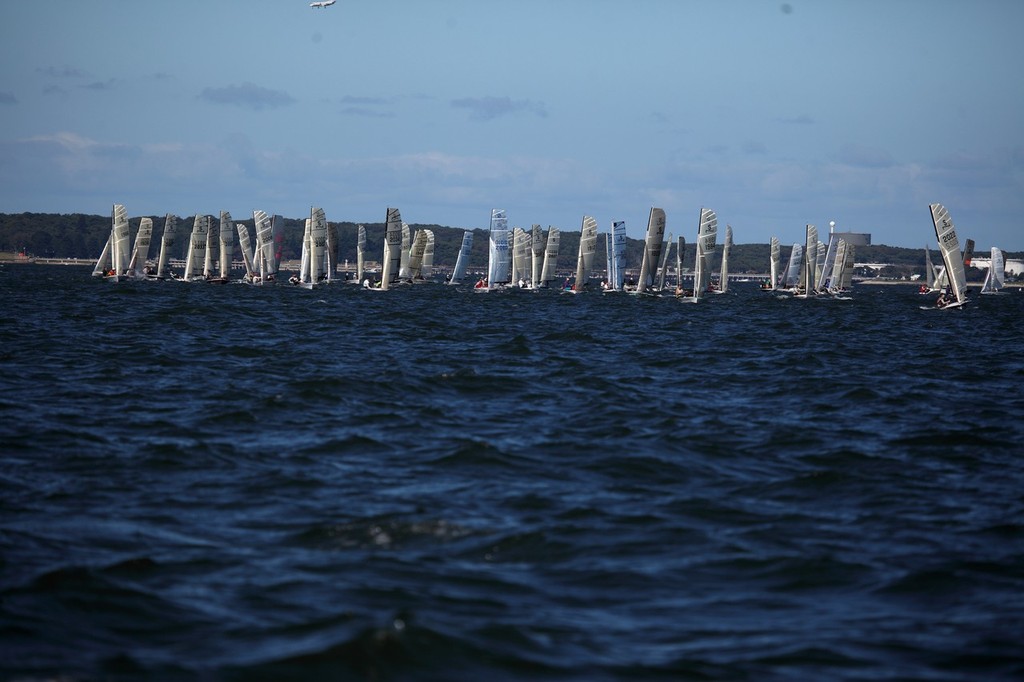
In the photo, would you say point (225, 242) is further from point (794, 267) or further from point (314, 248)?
point (794, 267)

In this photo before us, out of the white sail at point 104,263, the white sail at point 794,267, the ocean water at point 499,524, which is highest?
the white sail at point 794,267

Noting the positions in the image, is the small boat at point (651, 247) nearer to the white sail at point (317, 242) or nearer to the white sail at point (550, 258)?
the white sail at point (550, 258)

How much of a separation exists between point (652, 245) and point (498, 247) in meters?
11.5

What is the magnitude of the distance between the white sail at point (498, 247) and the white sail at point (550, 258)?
7.75m

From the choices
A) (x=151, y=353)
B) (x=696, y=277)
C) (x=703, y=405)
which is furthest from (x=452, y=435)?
(x=696, y=277)

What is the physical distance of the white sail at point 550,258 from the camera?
96450 mm

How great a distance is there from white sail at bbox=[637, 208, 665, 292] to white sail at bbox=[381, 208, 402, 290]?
691 inches

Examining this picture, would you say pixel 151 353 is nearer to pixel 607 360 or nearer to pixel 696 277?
pixel 607 360

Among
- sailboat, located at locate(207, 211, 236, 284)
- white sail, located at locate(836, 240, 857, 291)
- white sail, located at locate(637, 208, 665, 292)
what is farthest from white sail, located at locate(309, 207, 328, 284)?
white sail, located at locate(836, 240, 857, 291)

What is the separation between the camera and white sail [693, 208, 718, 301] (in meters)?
80.4

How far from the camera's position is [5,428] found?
1644 cm

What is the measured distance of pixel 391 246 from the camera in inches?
3241

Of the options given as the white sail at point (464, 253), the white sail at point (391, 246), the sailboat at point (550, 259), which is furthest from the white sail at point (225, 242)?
the sailboat at point (550, 259)

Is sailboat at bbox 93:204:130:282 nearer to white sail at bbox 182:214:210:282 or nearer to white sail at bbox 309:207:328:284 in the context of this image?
white sail at bbox 182:214:210:282
